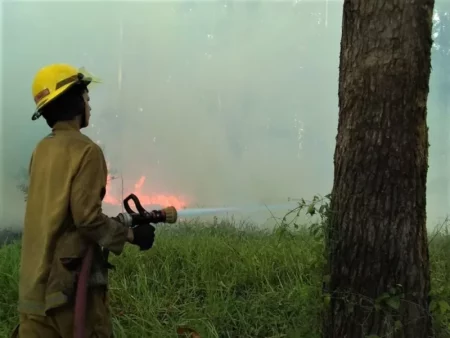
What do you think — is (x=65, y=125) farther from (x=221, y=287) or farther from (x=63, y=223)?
(x=221, y=287)

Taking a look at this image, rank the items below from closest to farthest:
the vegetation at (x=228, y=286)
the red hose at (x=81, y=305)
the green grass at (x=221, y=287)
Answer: the red hose at (x=81, y=305) < the vegetation at (x=228, y=286) < the green grass at (x=221, y=287)

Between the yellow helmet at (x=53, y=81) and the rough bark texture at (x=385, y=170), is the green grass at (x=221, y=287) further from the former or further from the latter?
the yellow helmet at (x=53, y=81)

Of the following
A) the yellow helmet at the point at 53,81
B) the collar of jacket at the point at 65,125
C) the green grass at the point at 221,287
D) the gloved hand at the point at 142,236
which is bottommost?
the green grass at the point at 221,287

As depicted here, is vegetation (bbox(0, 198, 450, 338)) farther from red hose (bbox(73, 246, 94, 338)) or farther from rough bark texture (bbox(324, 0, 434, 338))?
red hose (bbox(73, 246, 94, 338))

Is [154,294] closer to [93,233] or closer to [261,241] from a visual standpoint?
[261,241]

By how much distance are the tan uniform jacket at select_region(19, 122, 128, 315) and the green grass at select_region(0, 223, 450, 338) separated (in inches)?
38.8

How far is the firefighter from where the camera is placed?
5.71ft

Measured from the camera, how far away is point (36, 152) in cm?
188

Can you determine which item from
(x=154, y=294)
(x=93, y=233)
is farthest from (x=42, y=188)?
(x=154, y=294)

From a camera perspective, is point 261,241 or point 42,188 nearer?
point 42,188

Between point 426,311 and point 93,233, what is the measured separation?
4.62 ft

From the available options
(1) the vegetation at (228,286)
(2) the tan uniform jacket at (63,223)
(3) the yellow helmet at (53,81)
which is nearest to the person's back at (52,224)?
(2) the tan uniform jacket at (63,223)

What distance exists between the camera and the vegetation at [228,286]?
237cm

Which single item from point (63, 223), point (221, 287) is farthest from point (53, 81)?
point (221, 287)
